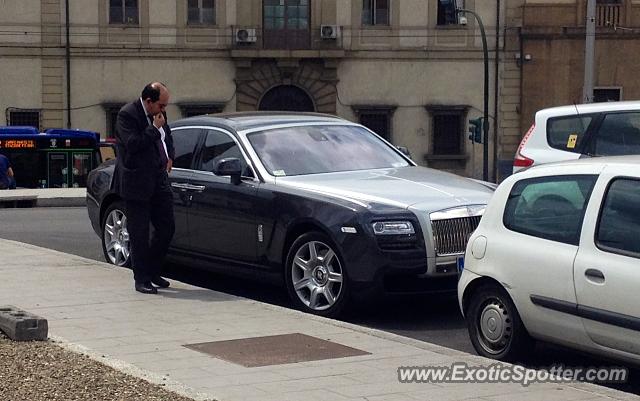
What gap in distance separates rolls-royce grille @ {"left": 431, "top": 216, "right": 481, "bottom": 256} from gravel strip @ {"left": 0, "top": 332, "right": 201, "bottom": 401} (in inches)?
124

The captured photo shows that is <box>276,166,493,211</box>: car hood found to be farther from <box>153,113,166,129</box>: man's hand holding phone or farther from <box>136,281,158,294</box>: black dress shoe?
<box>136,281,158,294</box>: black dress shoe

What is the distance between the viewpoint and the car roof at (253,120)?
11164 millimetres

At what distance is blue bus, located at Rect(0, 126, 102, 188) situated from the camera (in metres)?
35.5

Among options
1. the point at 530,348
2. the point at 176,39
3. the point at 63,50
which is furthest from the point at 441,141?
the point at 530,348

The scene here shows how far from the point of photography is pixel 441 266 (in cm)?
934

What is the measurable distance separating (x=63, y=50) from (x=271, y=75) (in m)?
7.95

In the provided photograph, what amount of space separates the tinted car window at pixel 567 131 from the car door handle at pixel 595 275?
17.7 ft

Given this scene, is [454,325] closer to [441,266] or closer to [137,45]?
[441,266]

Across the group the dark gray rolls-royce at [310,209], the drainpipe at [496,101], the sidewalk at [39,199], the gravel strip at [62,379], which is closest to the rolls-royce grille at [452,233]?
the dark gray rolls-royce at [310,209]

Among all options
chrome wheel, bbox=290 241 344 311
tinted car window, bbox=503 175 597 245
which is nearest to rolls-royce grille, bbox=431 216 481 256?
chrome wheel, bbox=290 241 344 311

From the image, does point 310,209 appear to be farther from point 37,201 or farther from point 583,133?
point 37,201

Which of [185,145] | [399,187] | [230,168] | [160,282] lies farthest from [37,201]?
[399,187]

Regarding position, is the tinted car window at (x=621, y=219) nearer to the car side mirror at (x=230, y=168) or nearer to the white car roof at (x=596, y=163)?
the white car roof at (x=596, y=163)

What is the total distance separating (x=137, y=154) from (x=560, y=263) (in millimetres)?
4197
